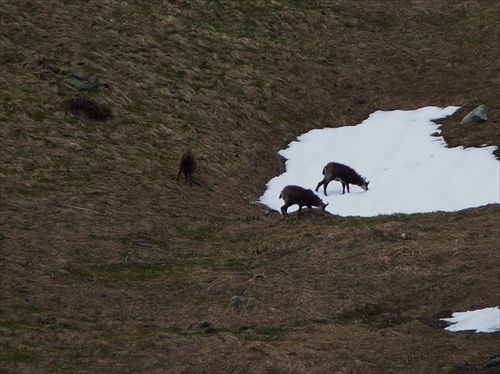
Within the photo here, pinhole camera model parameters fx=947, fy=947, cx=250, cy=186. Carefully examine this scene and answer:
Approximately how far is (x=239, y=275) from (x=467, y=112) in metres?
19.7

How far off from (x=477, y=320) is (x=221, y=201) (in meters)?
12.7

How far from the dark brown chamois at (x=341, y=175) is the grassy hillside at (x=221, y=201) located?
7.90 ft

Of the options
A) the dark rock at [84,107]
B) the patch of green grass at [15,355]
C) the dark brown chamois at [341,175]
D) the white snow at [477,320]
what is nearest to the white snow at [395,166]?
the dark brown chamois at [341,175]

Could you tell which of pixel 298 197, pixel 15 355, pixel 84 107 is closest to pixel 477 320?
pixel 15 355

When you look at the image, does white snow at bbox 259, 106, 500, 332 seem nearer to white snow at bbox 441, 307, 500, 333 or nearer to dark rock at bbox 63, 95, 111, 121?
dark rock at bbox 63, 95, 111, 121

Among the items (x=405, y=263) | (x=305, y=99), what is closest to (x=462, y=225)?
(x=405, y=263)

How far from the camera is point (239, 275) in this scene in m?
23.5

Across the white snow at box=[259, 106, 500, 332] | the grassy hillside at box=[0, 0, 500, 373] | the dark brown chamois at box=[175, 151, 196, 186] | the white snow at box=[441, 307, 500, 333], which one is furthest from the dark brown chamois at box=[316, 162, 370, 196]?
the white snow at box=[441, 307, 500, 333]

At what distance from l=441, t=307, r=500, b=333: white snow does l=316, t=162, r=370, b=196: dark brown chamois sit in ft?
43.9

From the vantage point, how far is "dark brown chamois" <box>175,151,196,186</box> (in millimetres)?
31266

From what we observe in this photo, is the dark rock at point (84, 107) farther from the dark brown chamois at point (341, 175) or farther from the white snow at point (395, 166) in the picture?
the dark brown chamois at point (341, 175)

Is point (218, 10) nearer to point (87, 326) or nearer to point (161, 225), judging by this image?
point (161, 225)

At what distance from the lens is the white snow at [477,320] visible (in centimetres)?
1947

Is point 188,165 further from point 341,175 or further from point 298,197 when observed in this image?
point 341,175
